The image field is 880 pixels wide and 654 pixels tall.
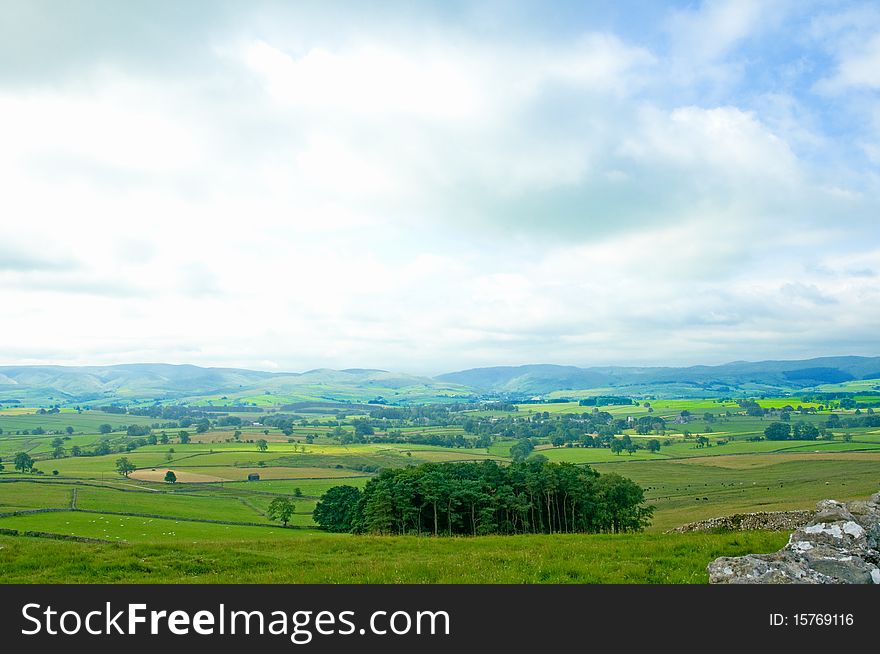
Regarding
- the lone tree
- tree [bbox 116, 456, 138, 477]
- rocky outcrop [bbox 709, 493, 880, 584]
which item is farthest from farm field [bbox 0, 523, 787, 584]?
tree [bbox 116, 456, 138, 477]

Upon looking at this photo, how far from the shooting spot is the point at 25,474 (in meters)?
151

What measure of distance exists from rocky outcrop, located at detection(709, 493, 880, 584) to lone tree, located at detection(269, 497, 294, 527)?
88.0m

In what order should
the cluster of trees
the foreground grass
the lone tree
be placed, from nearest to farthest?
the foreground grass
the cluster of trees
the lone tree

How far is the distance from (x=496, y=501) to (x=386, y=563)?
35.3 m

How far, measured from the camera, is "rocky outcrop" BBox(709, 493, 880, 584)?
13312 mm

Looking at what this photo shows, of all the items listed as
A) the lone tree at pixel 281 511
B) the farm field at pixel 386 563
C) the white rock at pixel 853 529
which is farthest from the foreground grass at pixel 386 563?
the lone tree at pixel 281 511

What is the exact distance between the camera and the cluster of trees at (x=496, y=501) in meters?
52.4

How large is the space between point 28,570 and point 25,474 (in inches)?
6608

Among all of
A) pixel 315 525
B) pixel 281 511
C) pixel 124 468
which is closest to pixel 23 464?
pixel 124 468

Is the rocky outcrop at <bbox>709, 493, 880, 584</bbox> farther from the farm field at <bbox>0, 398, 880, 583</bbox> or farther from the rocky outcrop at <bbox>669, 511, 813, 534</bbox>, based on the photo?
the rocky outcrop at <bbox>669, 511, 813, 534</bbox>

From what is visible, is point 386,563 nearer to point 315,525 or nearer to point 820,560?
point 820,560

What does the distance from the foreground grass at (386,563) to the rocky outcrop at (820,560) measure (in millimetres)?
2135

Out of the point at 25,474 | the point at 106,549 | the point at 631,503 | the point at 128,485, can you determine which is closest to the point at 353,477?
the point at 128,485

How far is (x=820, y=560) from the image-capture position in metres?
13.9
